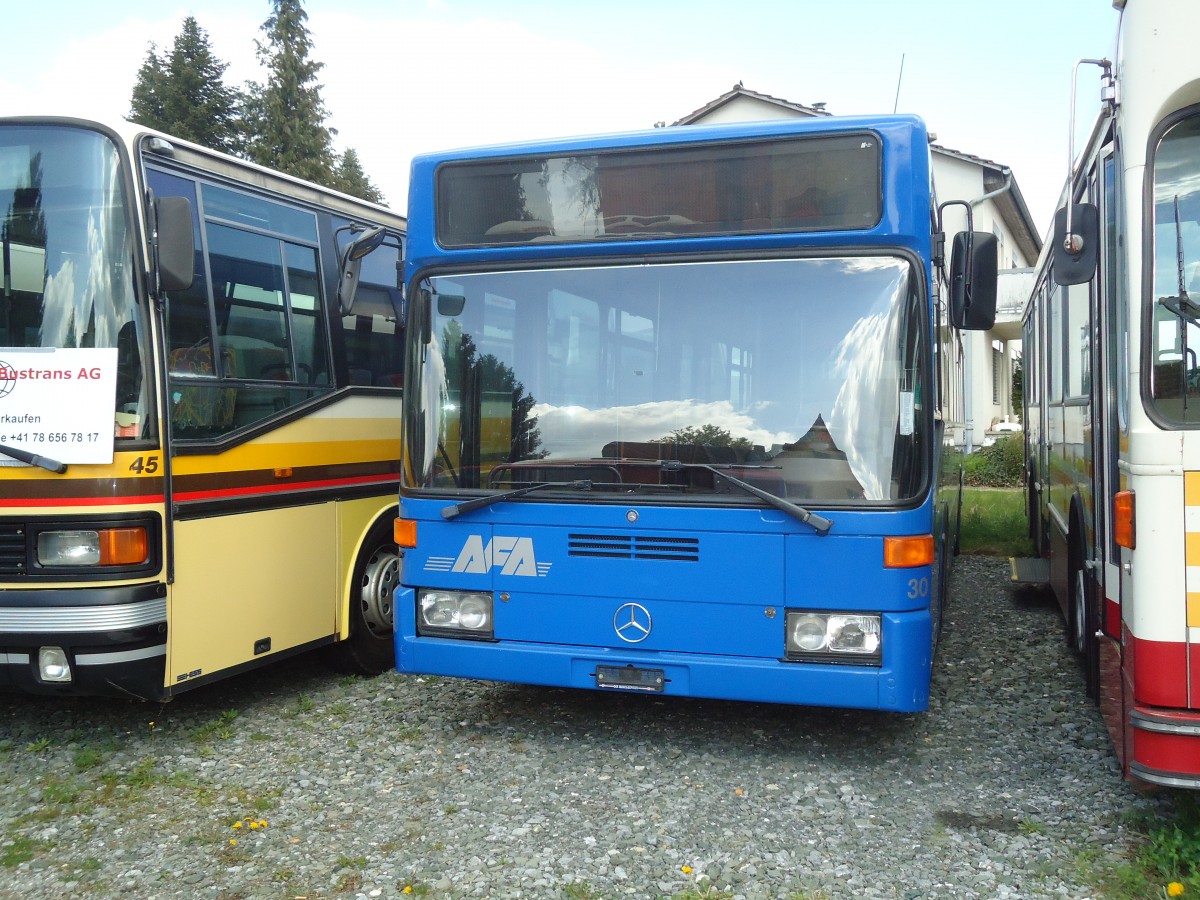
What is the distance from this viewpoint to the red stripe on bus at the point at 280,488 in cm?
530

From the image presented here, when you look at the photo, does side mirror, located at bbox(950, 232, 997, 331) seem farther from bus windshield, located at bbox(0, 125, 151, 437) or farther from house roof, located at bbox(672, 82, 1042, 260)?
house roof, located at bbox(672, 82, 1042, 260)

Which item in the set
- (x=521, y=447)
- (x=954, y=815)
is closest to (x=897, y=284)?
(x=521, y=447)

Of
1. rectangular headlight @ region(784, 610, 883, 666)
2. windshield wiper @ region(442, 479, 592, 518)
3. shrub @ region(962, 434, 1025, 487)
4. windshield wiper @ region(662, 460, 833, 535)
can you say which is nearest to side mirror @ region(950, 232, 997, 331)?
windshield wiper @ region(662, 460, 833, 535)

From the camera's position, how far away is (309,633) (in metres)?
6.22

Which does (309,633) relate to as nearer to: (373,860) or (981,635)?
(373,860)

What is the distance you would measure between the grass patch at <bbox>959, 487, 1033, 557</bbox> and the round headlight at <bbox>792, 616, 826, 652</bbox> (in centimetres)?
775

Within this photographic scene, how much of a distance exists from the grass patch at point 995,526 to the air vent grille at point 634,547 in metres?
7.93

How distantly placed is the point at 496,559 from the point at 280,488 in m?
1.50

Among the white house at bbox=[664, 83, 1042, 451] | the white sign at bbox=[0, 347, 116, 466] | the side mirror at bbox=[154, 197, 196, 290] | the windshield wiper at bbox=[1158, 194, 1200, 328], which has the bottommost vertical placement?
the white sign at bbox=[0, 347, 116, 466]

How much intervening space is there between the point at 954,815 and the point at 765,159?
2.94 meters

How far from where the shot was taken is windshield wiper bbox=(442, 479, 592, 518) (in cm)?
504

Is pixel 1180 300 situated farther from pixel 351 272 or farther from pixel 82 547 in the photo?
pixel 82 547

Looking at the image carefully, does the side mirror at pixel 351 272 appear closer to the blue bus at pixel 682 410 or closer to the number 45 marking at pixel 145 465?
the blue bus at pixel 682 410

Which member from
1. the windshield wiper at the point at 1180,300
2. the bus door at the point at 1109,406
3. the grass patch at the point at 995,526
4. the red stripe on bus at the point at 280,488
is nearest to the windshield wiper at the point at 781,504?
the bus door at the point at 1109,406
